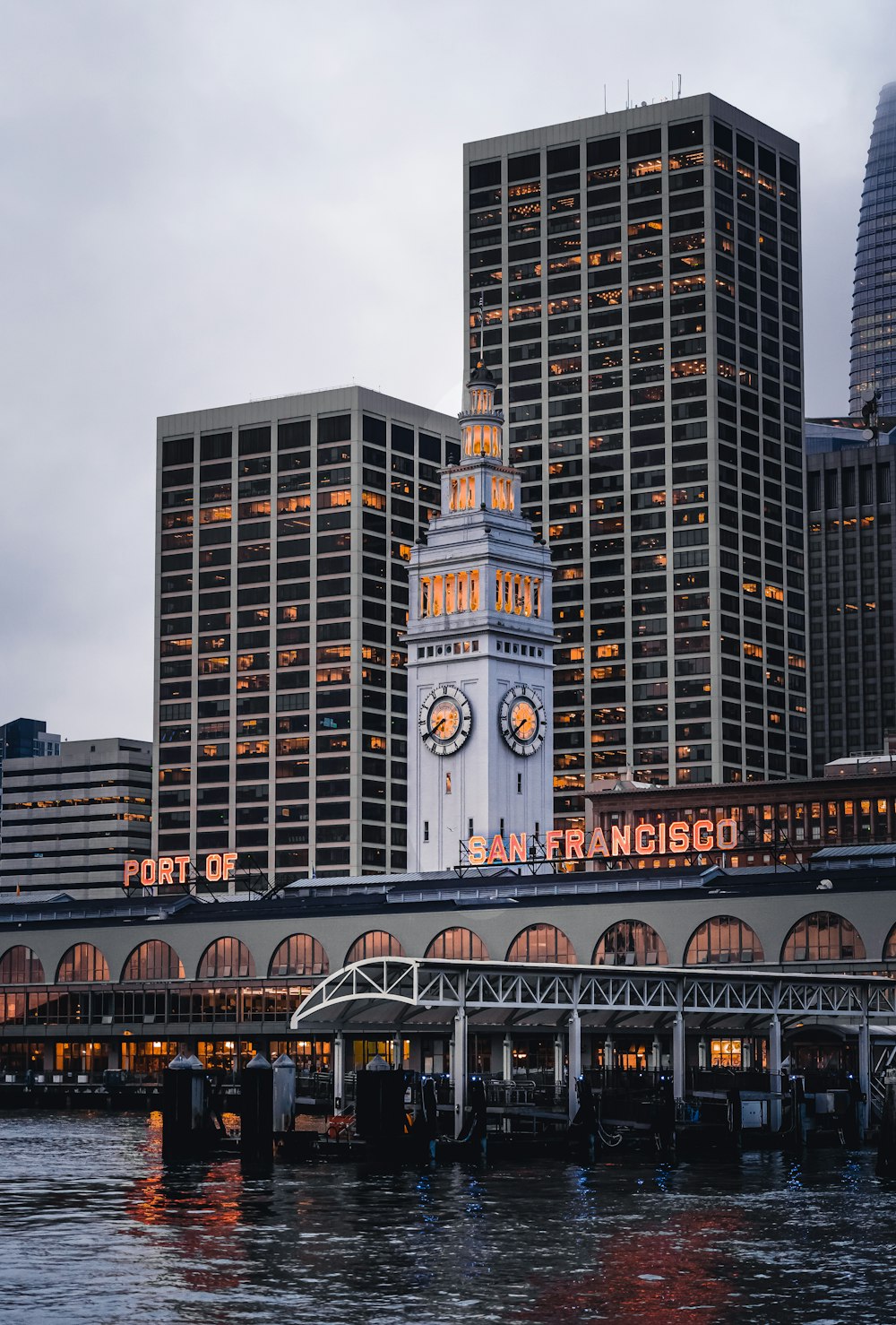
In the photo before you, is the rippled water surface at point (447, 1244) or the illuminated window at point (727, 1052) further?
the illuminated window at point (727, 1052)

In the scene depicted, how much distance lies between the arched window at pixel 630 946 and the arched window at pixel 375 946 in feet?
60.8

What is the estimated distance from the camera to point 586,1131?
110688 millimetres

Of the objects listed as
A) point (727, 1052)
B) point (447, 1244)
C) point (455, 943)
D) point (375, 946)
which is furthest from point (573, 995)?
point (375, 946)

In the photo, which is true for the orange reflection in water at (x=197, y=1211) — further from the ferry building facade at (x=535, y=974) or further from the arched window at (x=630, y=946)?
the arched window at (x=630, y=946)

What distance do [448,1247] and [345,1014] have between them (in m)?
53.0

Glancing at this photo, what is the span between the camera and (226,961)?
636ft

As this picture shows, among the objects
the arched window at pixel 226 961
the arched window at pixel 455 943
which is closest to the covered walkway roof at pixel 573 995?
the arched window at pixel 455 943

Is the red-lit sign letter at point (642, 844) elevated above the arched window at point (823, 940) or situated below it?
above

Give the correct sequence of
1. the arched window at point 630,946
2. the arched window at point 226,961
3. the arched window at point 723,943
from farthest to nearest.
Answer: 1. the arched window at point 226,961
2. the arched window at point 630,946
3. the arched window at point 723,943

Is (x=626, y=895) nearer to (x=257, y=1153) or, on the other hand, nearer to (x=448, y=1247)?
(x=257, y=1153)

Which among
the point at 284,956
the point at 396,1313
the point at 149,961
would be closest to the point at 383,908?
the point at 284,956

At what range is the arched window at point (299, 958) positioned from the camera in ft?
612

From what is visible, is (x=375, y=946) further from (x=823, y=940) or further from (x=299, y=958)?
(x=823, y=940)

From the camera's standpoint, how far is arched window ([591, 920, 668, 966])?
552ft
